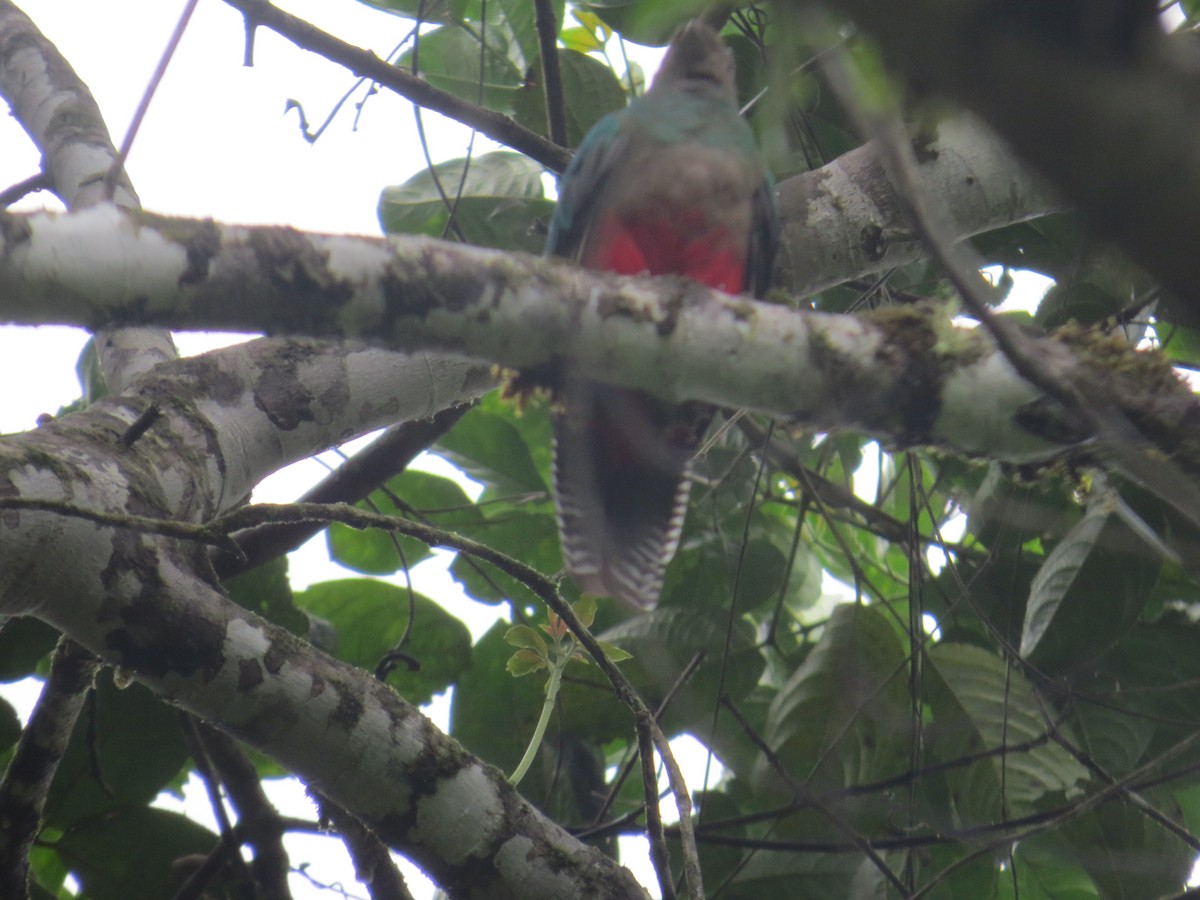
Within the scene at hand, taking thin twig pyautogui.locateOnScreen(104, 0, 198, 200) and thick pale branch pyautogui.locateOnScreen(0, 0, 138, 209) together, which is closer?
thin twig pyautogui.locateOnScreen(104, 0, 198, 200)

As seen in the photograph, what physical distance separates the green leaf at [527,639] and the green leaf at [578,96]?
174cm

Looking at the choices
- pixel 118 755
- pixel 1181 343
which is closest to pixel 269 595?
pixel 118 755

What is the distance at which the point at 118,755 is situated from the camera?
3189 mm

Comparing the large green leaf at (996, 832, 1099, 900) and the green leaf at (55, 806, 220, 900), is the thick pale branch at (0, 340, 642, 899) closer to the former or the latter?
the green leaf at (55, 806, 220, 900)

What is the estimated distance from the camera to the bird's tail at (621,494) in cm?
272

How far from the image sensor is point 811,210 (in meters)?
3.09

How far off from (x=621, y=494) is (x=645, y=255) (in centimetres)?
63

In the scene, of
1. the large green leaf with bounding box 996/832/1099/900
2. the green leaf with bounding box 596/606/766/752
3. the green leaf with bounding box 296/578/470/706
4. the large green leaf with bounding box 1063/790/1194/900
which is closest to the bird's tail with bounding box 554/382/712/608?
the green leaf with bounding box 596/606/766/752

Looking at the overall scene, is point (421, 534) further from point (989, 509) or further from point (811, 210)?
point (989, 509)

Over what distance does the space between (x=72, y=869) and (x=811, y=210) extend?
2.84 m

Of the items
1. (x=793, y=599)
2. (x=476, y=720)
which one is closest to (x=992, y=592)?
(x=793, y=599)

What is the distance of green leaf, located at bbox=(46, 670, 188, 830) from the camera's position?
124 inches

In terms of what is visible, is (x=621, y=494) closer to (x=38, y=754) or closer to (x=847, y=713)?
(x=847, y=713)

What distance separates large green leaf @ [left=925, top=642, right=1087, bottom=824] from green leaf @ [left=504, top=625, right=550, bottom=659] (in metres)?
1.34
